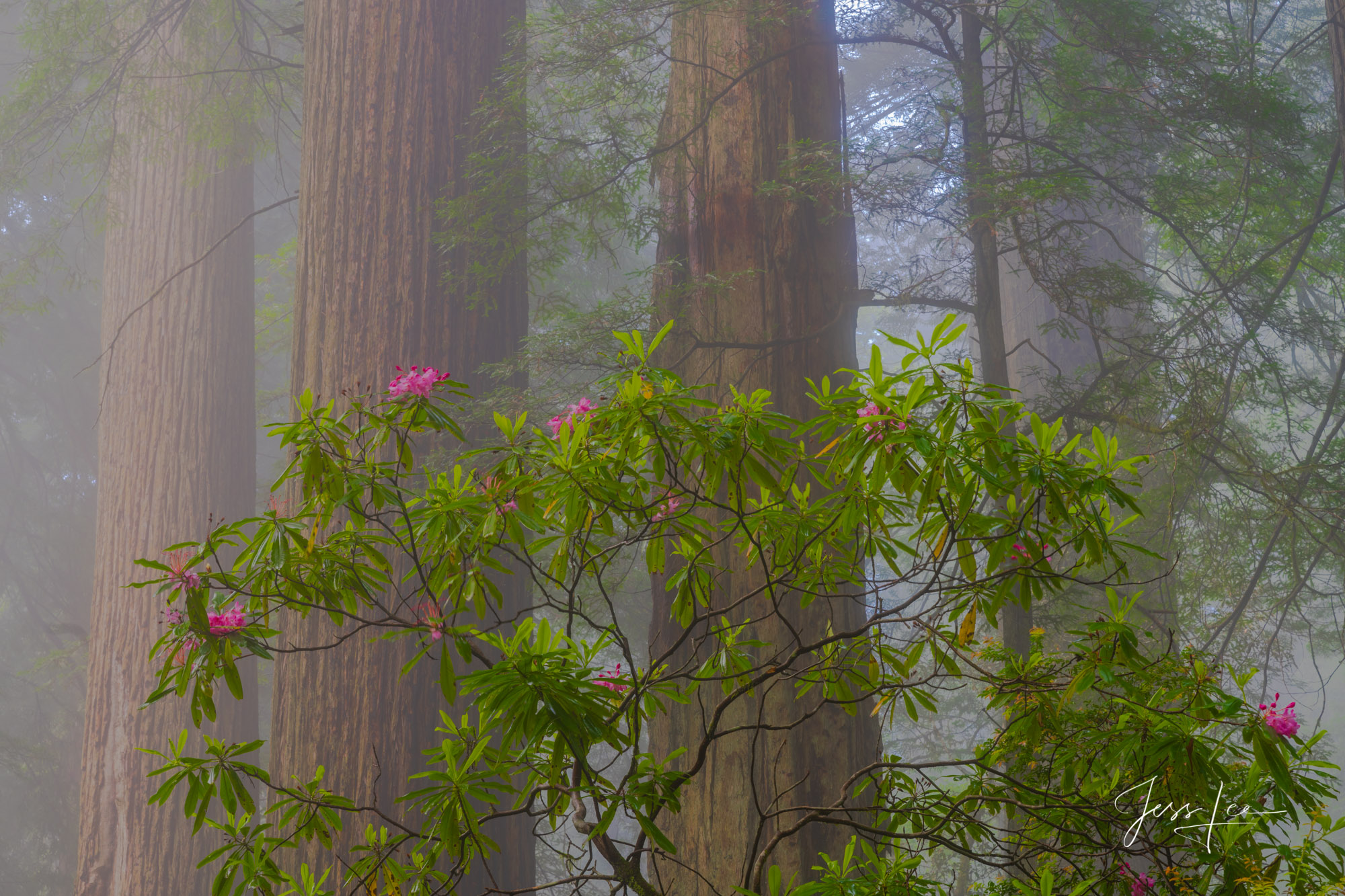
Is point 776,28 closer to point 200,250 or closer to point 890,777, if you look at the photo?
point 890,777

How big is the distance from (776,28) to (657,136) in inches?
25.6

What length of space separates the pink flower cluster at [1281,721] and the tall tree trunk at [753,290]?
5.63 ft

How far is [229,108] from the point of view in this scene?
18.6ft

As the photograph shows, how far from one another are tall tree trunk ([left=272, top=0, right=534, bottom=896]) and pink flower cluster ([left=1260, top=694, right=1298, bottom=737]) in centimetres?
269

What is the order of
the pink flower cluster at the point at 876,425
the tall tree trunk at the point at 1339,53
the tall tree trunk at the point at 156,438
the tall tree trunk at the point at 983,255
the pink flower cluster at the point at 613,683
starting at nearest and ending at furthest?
1. the pink flower cluster at the point at 876,425
2. the pink flower cluster at the point at 613,683
3. the tall tree trunk at the point at 983,255
4. the tall tree trunk at the point at 1339,53
5. the tall tree trunk at the point at 156,438

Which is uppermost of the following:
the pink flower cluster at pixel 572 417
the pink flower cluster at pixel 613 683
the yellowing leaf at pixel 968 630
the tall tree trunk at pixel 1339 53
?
the tall tree trunk at pixel 1339 53

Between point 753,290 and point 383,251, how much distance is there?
154 centimetres

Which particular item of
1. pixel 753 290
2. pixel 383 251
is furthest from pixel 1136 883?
pixel 383 251

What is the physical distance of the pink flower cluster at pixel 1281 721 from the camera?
1421 millimetres

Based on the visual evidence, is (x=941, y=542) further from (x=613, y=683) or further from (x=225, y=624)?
(x=225, y=624)

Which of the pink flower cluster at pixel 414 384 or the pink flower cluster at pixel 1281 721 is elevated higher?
the pink flower cluster at pixel 414 384

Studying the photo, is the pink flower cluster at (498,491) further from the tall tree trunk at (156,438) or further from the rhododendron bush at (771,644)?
the tall tree trunk at (156,438)

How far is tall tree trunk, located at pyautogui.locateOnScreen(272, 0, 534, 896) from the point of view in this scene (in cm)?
342
